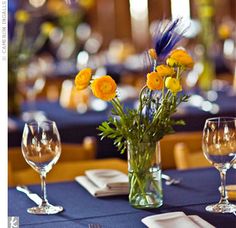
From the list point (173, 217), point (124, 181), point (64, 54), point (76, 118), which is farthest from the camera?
point (64, 54)

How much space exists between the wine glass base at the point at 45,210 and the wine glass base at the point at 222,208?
1.44 ft

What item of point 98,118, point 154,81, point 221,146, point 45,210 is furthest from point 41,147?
point 98,118

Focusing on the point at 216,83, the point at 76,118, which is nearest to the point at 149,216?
the point at 76,118

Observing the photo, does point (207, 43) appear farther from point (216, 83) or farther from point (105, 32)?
point (105, 32)

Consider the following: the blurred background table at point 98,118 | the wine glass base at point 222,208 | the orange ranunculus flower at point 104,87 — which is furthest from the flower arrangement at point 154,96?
the blurred background table at point 98,118

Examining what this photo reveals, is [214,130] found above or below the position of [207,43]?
below

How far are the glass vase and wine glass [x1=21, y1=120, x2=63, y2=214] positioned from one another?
0.22m

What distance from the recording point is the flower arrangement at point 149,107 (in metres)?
1.86

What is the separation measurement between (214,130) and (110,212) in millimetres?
378

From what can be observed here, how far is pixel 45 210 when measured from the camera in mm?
2035

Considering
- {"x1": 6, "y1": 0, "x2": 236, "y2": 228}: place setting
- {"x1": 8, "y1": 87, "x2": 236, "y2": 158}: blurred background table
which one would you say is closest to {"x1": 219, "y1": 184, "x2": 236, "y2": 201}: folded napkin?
{"x1": 6, "y1": 0, "x2": 236, "y2": 228}: place setting

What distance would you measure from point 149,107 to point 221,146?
231 millimetres

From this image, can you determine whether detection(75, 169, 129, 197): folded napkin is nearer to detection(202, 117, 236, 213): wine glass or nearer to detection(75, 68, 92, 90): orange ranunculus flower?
detection(202, 117, 236, 213): wine glass

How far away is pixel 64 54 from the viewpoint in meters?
9.34
